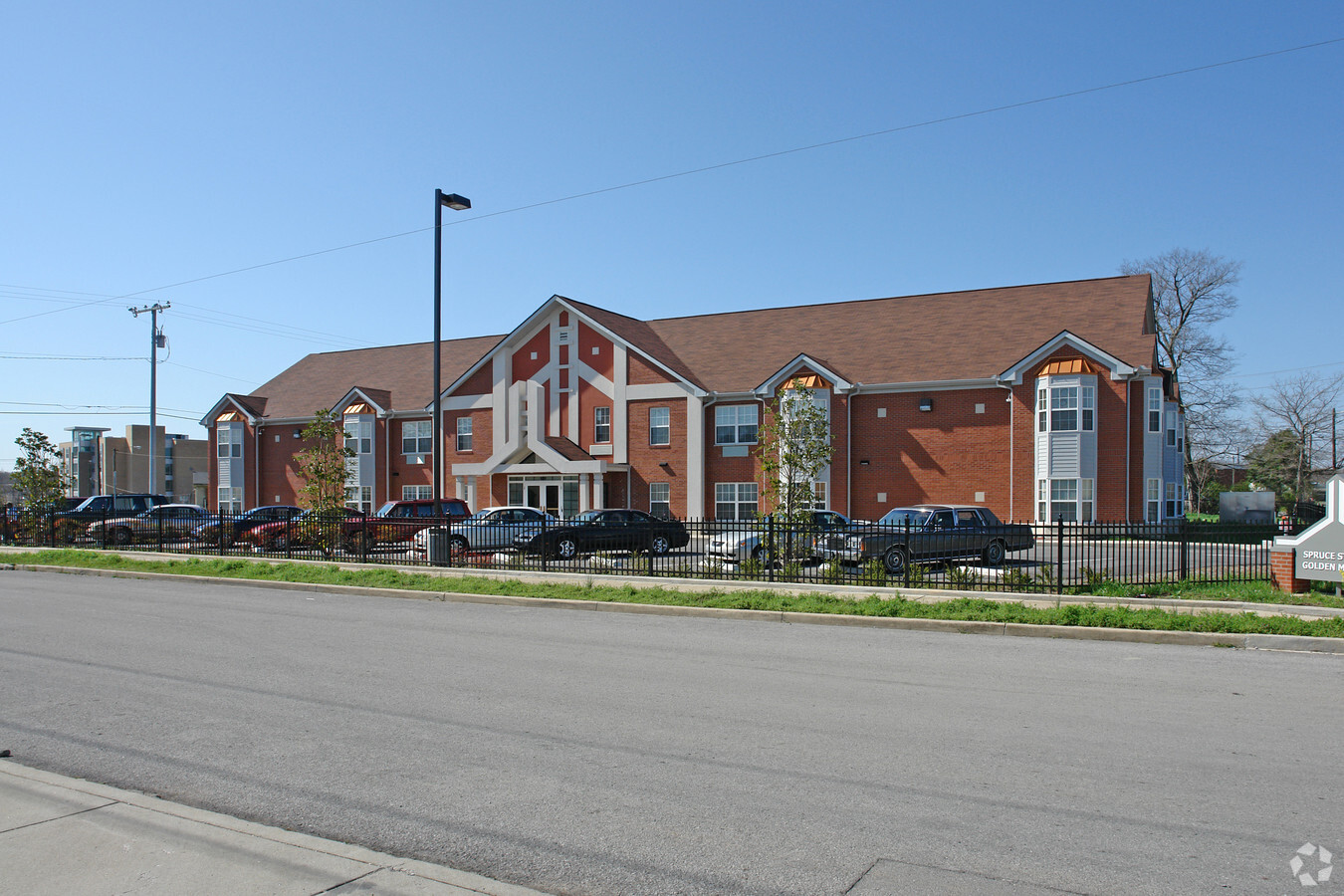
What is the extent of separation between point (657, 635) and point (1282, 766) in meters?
7.88

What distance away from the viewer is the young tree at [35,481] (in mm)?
31203

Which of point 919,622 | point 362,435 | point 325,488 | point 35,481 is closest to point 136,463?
point 362,435

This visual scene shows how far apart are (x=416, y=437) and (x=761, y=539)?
30.7 metres

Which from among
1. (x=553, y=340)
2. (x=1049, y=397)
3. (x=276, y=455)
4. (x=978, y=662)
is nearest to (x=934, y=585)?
(x=978, y=662)

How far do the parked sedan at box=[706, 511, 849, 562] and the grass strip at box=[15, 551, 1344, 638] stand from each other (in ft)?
7.03

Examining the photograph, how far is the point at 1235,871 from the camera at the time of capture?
465cm

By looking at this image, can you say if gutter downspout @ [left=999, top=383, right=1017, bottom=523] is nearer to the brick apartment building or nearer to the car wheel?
the brick apartment building

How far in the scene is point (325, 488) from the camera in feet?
88.0

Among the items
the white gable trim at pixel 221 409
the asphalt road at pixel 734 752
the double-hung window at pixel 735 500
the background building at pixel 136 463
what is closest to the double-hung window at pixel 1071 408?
the double-hung window at pixel 735 500

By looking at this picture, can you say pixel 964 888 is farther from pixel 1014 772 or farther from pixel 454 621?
pixel 454 621

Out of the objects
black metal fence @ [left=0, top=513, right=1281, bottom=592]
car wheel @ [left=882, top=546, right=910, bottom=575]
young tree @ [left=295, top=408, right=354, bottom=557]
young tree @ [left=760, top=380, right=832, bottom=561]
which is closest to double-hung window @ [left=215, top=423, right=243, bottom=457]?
black metal fence @ [left=0, top=513, right=1281, bottom=592]

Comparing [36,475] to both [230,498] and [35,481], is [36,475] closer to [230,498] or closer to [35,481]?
[35,481]

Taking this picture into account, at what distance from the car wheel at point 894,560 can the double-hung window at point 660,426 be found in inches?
825

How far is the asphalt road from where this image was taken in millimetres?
4852
